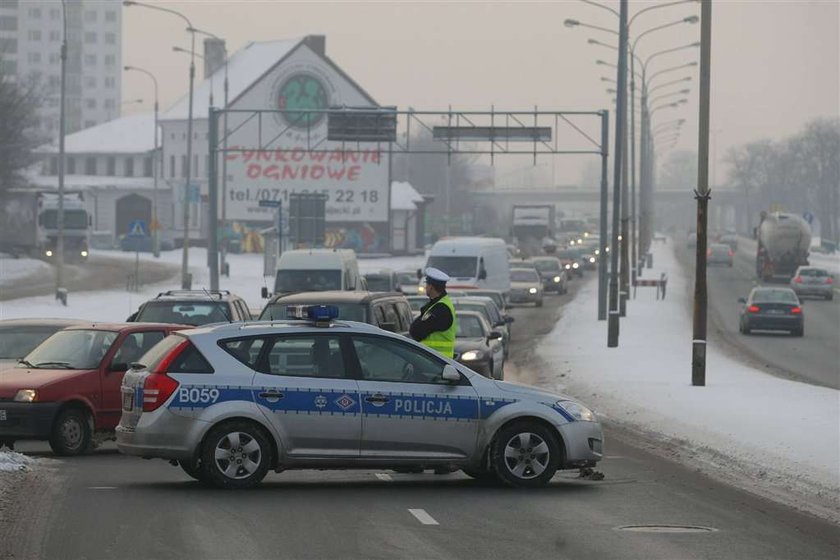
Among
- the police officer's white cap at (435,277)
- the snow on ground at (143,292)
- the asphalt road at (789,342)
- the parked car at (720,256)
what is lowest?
the asphalt road at (789,342)

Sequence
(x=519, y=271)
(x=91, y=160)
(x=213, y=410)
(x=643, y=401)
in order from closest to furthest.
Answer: (x=213, y=410), (x=643, y=401), (x=519, y=271), (x=91, y=160)

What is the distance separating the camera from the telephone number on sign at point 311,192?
10381 centimetres

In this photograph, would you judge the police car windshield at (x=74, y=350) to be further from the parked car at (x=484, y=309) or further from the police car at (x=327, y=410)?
the parked car at (x=484, y=309)

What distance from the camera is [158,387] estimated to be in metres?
13.6

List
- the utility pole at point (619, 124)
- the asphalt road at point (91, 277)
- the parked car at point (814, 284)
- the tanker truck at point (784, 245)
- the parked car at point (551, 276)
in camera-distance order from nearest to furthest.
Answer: the utility pole at point (619, 124) → the asphalt road at point (91, 277) → the parked car at point (814, 284) → the parked car at point (551, 276) → the tanker truck at point (784, 245)

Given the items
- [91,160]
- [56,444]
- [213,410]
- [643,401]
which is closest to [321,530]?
[213,410]

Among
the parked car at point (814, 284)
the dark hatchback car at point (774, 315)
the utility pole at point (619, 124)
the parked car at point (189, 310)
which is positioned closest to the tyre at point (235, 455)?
the parked car at point (189, 310)

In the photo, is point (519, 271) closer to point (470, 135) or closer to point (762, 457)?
point (470, 135)

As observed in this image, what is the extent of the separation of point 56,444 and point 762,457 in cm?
757

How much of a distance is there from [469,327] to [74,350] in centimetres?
1172

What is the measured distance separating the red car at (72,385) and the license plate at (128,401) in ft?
9.50

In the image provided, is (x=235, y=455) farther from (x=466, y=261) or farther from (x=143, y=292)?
(x=143, y=292)

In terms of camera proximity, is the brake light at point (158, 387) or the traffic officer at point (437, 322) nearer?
the brake light at point (158, 387)

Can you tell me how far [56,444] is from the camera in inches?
666
